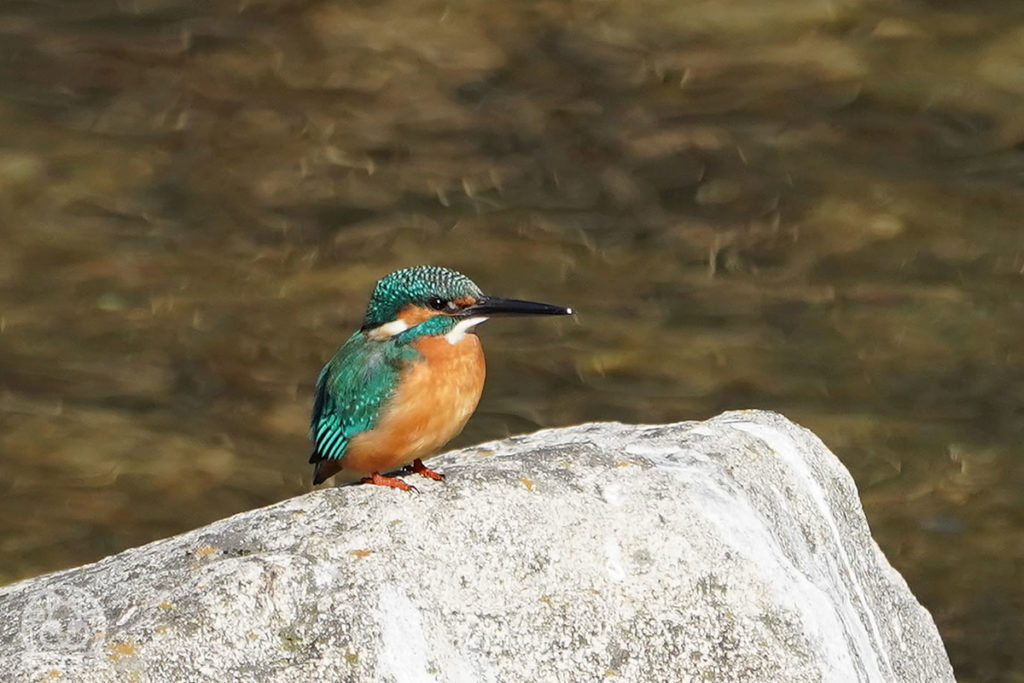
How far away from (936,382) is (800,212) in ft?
7.13

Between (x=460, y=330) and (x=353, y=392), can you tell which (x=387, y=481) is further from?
(x=460, y=330)

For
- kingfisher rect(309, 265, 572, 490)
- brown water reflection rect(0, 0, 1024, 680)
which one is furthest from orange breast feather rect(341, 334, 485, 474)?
brown water reflection rect(0, 0, 1024, 680)

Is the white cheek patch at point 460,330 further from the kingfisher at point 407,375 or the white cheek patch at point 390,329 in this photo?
the white cheek patch at point 390,329

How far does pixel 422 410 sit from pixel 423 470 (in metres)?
0.23

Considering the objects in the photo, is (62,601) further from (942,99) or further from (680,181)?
(942,99)

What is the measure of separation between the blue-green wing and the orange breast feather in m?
0.03

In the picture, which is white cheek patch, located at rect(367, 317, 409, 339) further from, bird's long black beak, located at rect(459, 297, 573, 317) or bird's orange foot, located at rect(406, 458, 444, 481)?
bird's orange foot, located at rect(406, 458, 444, 481)

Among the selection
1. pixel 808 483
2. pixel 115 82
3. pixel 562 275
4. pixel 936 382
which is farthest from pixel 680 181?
pixel 808 483

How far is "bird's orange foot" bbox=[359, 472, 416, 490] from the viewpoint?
3.46m

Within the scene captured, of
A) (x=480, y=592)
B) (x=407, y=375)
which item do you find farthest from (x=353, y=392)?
(x=480, y=592)

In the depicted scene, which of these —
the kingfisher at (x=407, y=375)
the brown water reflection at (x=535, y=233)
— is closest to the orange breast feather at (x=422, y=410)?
the kingfisher at (x=407, y=375)

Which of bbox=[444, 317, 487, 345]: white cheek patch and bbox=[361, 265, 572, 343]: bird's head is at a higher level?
bbox=[361, 265, 572, 343]: bird's head

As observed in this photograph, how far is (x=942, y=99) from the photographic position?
12719 mm

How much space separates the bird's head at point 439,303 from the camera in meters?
3.88
